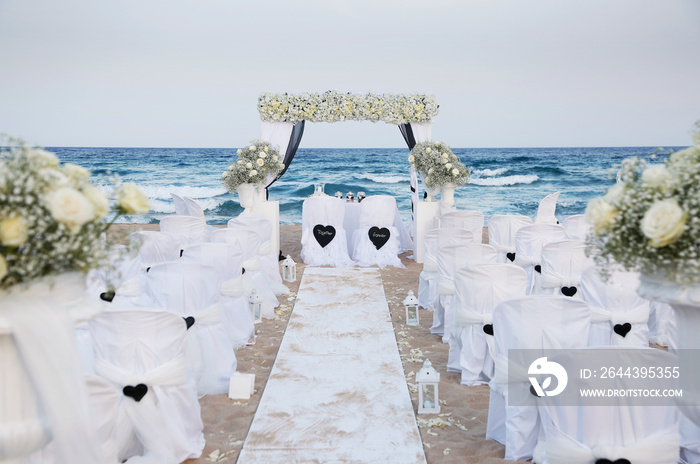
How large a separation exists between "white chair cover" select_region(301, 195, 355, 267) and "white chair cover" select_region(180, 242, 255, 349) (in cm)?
375

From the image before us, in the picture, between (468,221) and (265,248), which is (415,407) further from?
(468,221)

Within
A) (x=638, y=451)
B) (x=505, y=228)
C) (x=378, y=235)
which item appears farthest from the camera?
(x=378, y=235)

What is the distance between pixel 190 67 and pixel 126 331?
74.4ft

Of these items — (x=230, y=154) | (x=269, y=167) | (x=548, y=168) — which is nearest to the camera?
(x=269, y=167)

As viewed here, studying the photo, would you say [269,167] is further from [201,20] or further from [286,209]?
[201,20]

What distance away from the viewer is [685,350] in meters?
1.93

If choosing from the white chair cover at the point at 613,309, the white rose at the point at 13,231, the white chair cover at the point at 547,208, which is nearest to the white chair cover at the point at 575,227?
the white chair cover at the point at 547,208

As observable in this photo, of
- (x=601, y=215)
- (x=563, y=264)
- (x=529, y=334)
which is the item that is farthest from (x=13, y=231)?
(x=563, y=264)

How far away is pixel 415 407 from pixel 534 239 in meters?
3.06

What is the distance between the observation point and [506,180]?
84.3 feet

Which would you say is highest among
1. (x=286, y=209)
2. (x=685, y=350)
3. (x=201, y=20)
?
(x=201, y=20)

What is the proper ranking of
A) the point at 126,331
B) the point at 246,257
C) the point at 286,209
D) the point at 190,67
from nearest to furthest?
the point at 126,331 → the point at 246,257 → the point at 286,209 → the point at 190,67

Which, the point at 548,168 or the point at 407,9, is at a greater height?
the point at 407,9

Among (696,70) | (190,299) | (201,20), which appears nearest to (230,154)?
(201,20)
